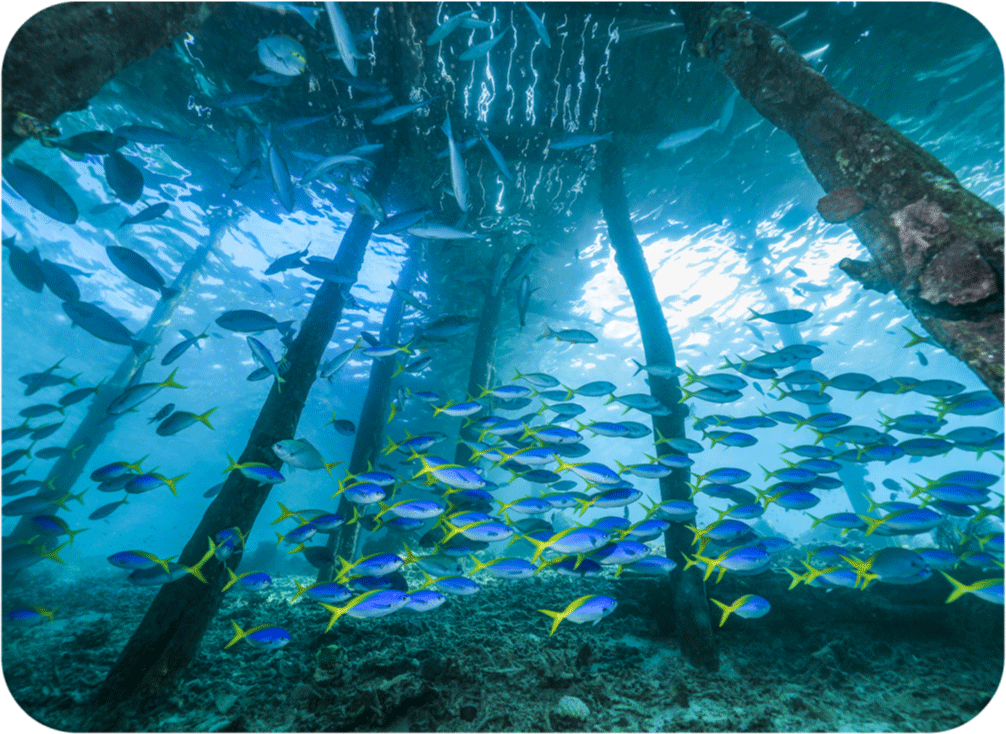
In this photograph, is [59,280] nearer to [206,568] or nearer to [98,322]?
[98,322]

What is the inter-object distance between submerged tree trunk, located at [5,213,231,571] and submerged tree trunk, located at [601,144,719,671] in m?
9.39

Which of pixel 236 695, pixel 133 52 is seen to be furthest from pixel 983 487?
pixel 133 52

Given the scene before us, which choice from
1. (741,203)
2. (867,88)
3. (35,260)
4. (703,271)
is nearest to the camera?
(35,260)

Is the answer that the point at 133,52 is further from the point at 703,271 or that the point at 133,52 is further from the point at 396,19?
the point at 703,271

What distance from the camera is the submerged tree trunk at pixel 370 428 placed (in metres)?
6.79

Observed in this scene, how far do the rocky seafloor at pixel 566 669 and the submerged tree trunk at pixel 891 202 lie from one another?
11.2 ft

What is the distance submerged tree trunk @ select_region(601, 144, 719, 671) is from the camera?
3914mm

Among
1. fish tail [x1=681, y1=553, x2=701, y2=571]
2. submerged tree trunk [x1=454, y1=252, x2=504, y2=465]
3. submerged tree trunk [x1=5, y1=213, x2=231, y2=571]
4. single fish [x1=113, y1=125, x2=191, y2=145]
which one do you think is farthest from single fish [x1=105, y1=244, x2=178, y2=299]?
fish tail [x1=681, y1=553, x2=701, y2=571]

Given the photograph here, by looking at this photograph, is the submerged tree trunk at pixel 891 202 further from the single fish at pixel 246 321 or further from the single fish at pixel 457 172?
the single fish at pixel 246 321

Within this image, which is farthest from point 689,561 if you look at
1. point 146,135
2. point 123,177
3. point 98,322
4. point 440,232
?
point 146,135

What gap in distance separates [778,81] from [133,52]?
610 centimetres

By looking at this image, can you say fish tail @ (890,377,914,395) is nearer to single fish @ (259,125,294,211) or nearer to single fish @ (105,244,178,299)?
single fish @ (259,125,294,211)

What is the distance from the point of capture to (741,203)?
10695 mm

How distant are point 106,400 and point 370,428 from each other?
7.70 m
